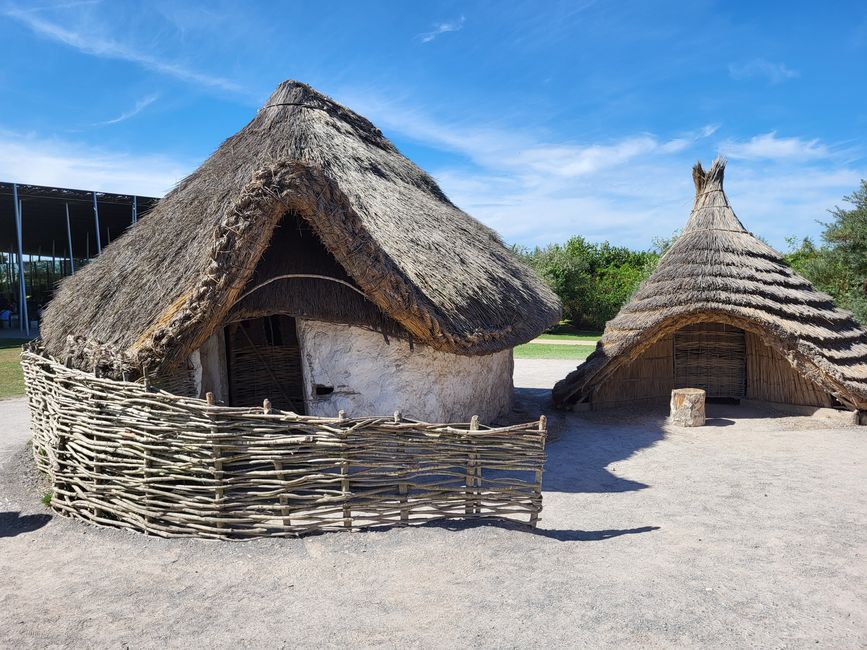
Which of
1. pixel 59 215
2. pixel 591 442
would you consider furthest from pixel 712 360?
pixel 59 215

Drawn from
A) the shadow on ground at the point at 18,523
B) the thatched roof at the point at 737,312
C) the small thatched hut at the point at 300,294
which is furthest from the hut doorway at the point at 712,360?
the shadow on ground at the point at 18,523

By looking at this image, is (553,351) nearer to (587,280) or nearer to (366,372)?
(587,280)

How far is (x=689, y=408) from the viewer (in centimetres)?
1037

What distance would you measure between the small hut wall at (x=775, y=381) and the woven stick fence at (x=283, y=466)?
7.67 m

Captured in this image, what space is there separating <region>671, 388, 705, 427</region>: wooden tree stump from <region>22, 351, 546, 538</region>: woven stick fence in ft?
18.7

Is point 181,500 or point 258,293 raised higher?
point 258,293

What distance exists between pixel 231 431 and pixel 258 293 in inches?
103

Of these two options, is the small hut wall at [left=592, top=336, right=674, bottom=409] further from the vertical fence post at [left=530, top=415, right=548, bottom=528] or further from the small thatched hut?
the vertical fence post at [left=530, top=415, right=548, bottom=528]

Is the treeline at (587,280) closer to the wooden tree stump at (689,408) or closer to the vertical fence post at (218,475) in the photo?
the wooden tree stump at (689,408)

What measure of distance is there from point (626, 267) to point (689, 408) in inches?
892

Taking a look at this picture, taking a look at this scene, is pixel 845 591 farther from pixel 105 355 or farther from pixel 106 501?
pixel 105 355

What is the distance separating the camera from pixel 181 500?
5.38 m

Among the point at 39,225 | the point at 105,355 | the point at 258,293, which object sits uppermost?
the point at 39,225

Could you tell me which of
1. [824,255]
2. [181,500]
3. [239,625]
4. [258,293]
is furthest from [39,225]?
[824,255]
